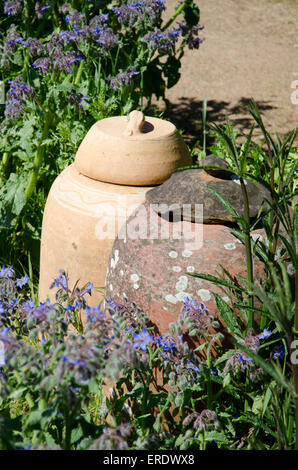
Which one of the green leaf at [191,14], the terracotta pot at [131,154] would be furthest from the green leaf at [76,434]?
the green leaf at [191,14]

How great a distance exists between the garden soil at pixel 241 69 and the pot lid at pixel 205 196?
9.16 ft

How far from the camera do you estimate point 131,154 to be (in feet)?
8.21

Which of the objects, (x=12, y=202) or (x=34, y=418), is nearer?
(x=34, y=418)

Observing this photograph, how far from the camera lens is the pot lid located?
203cm

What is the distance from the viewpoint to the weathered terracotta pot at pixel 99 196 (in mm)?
2443

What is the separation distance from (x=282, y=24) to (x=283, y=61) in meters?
1.16

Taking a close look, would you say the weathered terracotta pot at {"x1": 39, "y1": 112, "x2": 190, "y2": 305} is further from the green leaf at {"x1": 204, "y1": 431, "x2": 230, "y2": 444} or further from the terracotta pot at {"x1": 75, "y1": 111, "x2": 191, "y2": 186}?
the green leaf at {"x1": 204, "y1": 431, "x2": 230, "y2": 444}

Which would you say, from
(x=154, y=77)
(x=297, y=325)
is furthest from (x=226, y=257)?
(x=154, y=77)

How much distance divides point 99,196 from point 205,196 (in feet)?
2.01

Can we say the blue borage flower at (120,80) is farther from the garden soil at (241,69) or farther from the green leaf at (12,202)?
the garden soil at (241,69)

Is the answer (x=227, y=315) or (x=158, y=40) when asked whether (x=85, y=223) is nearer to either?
(x=227, y=315)

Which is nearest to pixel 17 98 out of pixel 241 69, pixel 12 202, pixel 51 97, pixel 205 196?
pixel 51 97

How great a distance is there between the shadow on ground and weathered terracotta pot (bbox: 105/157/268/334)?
282cm

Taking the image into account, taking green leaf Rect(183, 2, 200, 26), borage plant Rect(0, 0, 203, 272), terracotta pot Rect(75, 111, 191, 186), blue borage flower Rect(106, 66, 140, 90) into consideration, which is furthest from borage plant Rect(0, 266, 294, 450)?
green leaf Rect(183, 2, 200, 26)
